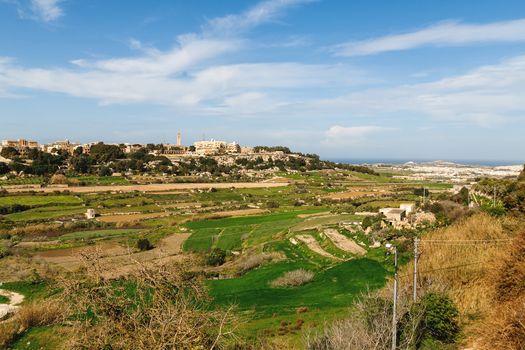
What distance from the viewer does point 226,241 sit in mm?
46844

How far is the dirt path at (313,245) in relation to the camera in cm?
3591

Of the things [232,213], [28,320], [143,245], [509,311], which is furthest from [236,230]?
[509,311]

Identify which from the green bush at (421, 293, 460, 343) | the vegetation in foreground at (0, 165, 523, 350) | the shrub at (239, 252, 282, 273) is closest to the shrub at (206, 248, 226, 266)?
the vegetation in foreground at (0, 165, 523, 350)

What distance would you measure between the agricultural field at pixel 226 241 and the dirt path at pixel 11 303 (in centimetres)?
67

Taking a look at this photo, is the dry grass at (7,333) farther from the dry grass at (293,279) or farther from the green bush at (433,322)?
the green bush at (433,322)

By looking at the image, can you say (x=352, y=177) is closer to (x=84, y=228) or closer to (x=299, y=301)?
(x=84, y=228)

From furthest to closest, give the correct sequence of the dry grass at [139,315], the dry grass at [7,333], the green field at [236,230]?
the green field at [236,230] < the dry grass at [7,333] < the dry grass at [139,315]

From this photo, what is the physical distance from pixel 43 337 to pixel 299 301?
42.8 ft

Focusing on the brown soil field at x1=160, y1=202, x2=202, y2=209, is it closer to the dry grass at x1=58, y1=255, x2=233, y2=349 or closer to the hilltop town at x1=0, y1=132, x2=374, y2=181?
the hilltop town at x1=0, y1=132, x2=374, y2=181

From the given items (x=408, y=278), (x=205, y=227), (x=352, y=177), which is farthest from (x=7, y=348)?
(x=352, y=177)

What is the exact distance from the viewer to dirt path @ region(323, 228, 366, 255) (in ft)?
114

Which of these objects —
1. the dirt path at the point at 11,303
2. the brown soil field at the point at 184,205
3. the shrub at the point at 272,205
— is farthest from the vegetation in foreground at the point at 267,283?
the shrub at the point at 272,205

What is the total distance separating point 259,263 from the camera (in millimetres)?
36375

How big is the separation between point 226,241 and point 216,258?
6.75 m
